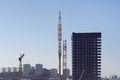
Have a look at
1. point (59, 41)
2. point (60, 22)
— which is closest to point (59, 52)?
point (59, 41)

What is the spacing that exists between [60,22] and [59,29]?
4159mm

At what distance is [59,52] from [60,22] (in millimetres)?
16478

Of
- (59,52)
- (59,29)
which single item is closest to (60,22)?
(59,29)

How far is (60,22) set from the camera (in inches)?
6673

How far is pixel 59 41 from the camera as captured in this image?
166 metres

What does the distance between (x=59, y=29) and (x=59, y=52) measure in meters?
12.4

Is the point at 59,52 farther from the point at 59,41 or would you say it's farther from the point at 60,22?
the point at 60,22

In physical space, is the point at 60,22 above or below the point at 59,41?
above

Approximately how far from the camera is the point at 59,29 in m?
168

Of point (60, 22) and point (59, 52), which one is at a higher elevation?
point (60, 22)

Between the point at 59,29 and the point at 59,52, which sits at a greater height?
the point at 59,29

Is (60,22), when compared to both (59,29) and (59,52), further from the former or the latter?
(59,52)

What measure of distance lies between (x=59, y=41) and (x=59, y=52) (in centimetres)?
578

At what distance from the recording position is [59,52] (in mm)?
165000
